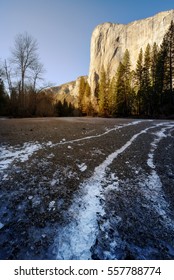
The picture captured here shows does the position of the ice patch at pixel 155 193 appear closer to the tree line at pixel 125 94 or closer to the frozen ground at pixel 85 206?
the frozen ground at pixel 85 206

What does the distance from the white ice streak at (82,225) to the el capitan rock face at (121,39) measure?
237 ft

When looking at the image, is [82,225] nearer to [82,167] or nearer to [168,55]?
[82,167]

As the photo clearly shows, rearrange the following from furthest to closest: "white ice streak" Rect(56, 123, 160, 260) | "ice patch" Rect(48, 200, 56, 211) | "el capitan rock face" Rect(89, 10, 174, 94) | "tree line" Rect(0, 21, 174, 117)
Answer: "el capitan rock face" Rect(89, 10, 174, 94), "tree line" Rect(0, 21, 174, 117), "ice patch" Rect(48, 200, 56, 211), "white ice streak" Rect(56, 123, 160, 260)

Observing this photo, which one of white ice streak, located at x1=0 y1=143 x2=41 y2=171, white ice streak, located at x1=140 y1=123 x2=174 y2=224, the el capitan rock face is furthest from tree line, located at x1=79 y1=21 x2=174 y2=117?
the el capitan rock face

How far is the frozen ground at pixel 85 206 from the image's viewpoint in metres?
1.99

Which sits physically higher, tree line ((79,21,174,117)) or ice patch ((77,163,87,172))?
tree line ((79,21,174,117))

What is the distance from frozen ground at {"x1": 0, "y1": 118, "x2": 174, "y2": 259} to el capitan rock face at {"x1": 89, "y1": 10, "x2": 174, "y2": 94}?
7114 centimetres

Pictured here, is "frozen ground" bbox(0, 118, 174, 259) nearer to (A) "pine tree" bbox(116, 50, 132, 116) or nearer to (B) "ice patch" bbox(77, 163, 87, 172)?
(B) "ice patch" bbox(77, 163, 87, 172)

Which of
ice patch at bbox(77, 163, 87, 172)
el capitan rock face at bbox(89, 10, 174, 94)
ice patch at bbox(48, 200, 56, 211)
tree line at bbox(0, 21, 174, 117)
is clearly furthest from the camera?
el capitan rock face at bbox(89, 10, 174, 94)

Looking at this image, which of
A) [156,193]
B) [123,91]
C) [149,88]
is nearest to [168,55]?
[149,88]

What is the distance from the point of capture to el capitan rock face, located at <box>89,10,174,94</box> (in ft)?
205

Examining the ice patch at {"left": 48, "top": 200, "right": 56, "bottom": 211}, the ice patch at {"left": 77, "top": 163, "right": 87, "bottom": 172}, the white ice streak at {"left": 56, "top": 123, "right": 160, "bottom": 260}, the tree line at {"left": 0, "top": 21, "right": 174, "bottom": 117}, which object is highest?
the tree line at {"left": 0, "top": 21, "right": 174, "bottom": 117}

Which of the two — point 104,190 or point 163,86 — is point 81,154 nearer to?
point 104,190
